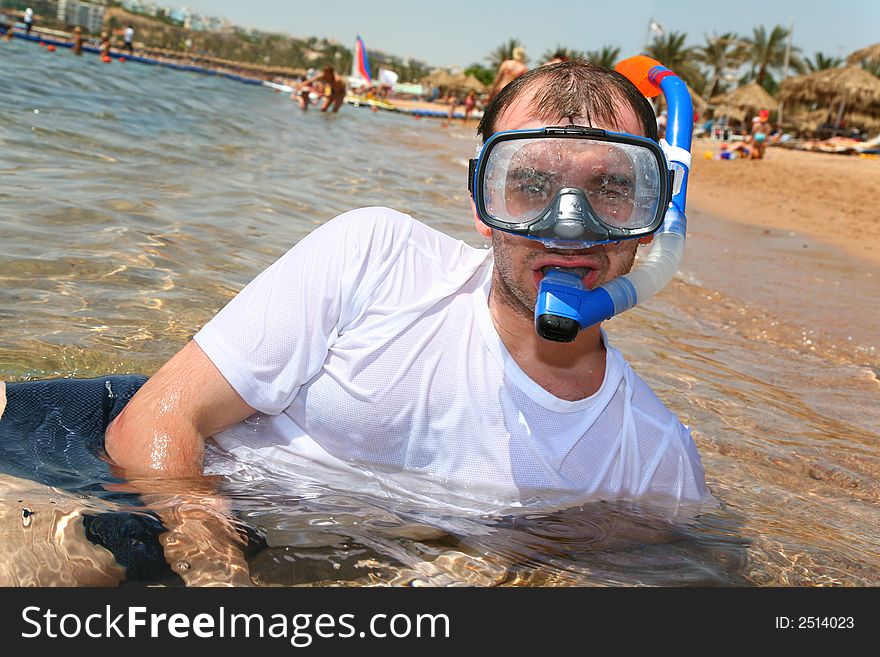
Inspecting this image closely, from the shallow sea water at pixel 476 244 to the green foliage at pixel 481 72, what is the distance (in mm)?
78753

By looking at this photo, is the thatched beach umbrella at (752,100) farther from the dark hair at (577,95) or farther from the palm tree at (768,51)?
the dark hair at (577,95)

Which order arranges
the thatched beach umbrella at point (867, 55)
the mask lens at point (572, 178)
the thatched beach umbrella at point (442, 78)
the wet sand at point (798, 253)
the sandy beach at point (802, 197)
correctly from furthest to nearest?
1. the thatched beach umbrella at point (442, 78)
2. the thatched beach umbrella at point (867, 55)
3. the sandy beach at point (802, 197)
4. the wet sand at point (798, 253)
5. the mask lens at point (572, 178)

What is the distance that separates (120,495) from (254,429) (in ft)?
1.12

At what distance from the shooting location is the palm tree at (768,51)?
5511 centimetres

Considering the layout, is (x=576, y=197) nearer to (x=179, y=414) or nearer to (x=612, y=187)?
(x=612, y=187)

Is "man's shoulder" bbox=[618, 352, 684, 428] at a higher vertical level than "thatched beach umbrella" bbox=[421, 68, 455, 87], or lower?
lower

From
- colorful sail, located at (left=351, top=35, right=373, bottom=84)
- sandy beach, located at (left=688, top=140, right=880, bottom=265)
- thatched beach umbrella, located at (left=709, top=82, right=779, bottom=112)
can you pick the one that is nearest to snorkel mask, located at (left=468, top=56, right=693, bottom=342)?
sandy beach, located at (left=688, top=140, right=880, bottom=265)

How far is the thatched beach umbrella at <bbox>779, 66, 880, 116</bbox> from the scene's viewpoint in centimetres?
3247

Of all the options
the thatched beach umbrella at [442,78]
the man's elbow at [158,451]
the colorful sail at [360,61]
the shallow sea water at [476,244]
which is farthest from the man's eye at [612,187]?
the thatched beach umbrella at [442,78]

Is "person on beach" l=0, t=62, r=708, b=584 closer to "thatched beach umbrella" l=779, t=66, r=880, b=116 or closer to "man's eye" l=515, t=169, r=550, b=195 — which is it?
"man's eye" l=515, t=169, r=550, b=195

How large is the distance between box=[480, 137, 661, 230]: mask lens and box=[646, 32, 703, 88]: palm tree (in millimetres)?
59728

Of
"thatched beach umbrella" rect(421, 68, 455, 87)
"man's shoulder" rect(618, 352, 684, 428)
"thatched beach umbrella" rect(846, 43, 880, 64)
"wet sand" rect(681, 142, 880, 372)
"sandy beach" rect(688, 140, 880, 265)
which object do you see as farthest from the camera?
"thatched beach umbrella" rect(421, 68, 455, 87)

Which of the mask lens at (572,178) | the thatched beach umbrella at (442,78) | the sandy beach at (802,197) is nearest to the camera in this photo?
the mask lens at (572,178)
